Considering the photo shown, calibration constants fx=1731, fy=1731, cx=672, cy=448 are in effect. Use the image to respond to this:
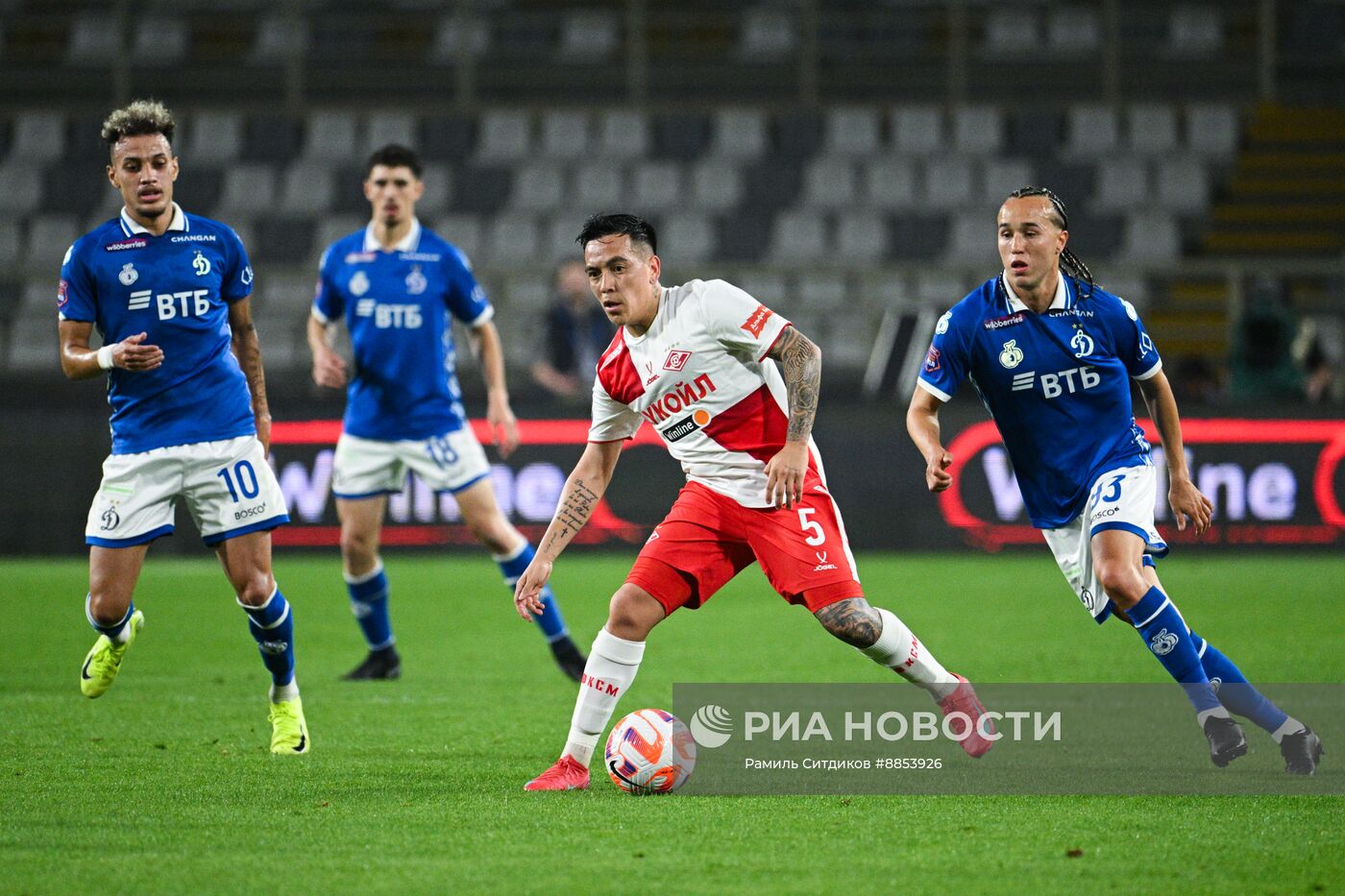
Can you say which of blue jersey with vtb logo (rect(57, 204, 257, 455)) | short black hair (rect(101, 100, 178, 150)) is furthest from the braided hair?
short black hair (rect(101, 100, 178, 150))

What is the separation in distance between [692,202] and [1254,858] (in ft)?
58.8

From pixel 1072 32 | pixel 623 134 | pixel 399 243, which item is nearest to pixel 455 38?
pixel 623 134

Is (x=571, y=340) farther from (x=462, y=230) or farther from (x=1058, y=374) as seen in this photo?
(x=1058, y=374)

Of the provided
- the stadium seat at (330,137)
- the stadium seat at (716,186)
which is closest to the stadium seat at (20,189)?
the stadium seat at (330,137)

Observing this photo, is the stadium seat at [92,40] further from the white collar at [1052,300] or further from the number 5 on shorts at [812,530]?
the number 5 on shorts at [812,530]

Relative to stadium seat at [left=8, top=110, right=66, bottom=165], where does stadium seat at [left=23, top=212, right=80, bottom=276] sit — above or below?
below

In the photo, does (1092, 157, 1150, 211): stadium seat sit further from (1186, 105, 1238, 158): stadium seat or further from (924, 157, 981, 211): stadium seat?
(924, 157, 981, 211): stadium seat

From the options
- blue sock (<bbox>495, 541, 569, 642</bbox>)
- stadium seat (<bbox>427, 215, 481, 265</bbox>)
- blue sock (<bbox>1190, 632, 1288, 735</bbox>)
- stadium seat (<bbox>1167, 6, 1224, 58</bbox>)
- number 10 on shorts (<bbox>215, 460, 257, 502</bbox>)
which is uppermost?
stadium seat (<bbox>1167, 6, 1224, 58</bbox>)

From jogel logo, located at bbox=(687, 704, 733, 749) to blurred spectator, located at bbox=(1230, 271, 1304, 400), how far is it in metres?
10.9

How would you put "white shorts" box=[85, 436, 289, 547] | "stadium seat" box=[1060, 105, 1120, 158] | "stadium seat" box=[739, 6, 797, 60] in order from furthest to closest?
"stadium seat" box=[739, 6, 797, 60] → "stadium seat" box=[1060, 105, 1120, 158] → "white shorts" box=[85, 436, 289, 547]

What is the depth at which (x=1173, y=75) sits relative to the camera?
23.3 meters

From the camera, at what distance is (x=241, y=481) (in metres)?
6.44

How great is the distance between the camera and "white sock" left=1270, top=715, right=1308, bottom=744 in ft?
19.1

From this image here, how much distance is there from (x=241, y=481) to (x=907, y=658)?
2.54m
